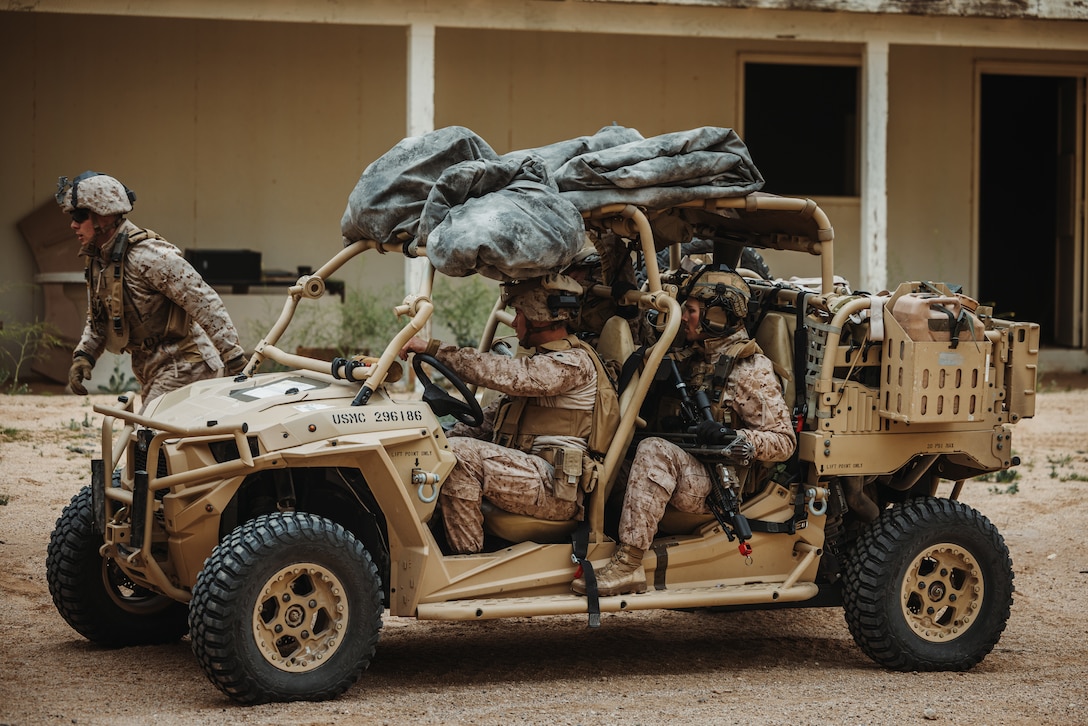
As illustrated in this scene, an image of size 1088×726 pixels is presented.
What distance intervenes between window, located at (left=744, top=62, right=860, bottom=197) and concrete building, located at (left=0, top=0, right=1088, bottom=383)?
46 millimetres

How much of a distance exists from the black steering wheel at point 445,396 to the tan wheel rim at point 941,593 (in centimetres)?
194

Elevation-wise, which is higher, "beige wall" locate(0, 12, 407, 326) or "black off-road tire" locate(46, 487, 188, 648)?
"beige wall" locate(0, 12, 407, 326)

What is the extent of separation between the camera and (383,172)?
20.0 feet

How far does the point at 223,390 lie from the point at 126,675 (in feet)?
3.78

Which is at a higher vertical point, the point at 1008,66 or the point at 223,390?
the point at 1008,66

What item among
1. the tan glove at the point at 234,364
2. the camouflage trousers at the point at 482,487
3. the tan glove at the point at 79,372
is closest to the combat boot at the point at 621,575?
the camouflage trousers at the point at 482,487

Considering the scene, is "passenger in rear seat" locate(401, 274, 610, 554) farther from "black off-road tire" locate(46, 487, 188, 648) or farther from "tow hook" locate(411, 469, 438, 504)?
"black off-road tire" locate(46, 487, 188, 648)

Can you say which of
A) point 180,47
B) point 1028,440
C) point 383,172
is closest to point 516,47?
point 180,47

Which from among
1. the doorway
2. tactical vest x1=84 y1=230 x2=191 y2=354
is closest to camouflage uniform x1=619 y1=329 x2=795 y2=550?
tactical vest x1=84 y1=230 x2=191 y2=354

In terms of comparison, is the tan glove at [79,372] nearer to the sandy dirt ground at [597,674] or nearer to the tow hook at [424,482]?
the sandy dirt ground at [597,674]

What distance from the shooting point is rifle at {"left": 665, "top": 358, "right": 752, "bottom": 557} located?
601 cm

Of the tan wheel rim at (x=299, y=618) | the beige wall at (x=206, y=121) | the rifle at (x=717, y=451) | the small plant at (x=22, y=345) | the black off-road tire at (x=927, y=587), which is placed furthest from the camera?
the beige wall at (x=206, y=121)

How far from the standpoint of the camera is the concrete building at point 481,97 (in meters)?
13.9

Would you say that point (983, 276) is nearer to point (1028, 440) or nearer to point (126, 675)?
point (1028, 440)
